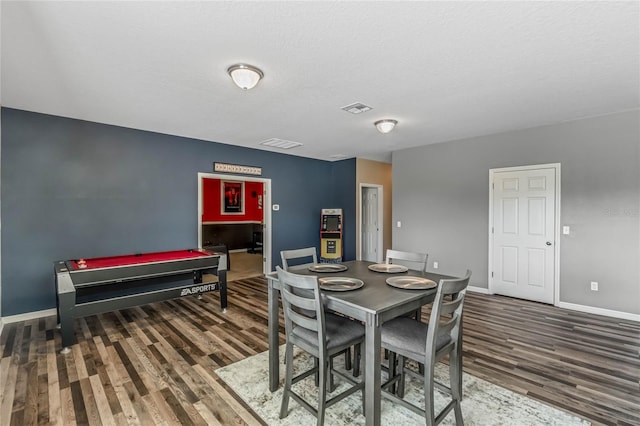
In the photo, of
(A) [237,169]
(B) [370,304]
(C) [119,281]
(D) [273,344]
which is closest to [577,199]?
(B) [370,304]

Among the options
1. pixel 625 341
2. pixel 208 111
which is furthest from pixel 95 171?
pixel 625 341

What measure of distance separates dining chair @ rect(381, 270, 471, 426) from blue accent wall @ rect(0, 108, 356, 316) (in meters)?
4.12

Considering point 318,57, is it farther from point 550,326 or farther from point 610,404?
point 550,326

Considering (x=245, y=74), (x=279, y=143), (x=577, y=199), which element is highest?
(x=279, y=143)

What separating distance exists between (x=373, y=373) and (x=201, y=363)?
179 centimetres

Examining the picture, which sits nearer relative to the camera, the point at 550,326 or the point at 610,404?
the point at 610,404

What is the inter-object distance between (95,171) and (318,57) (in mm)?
3699

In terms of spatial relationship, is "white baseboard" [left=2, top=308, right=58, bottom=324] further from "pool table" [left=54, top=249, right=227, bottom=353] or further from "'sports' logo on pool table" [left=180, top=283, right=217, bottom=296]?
"'sports' logo on pool table" [left=180, top=283, right=217, bottom=296]

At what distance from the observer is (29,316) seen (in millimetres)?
3756

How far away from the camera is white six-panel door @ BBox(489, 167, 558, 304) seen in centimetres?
437

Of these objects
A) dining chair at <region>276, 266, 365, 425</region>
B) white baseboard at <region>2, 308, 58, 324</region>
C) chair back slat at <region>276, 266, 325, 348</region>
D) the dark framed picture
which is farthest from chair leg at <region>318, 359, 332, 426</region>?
the dark framed picture

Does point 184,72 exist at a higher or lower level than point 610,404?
higher

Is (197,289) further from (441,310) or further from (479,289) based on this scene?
(479,289)

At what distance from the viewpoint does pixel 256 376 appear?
251cm
